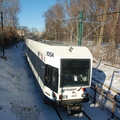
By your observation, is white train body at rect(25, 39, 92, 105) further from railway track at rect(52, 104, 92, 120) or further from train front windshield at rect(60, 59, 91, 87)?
railway track at rect(52, 104, 92, 120)

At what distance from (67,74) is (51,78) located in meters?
0.79

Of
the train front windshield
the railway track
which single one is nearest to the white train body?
the train front windshield

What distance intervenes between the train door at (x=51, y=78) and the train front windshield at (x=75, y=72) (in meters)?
0.29

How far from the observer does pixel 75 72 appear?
274 inches

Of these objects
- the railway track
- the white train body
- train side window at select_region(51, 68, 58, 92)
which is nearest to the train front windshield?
the white train body

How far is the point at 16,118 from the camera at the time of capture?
271 inches

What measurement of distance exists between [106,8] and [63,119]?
73.5 feet

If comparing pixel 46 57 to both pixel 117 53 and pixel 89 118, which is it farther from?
pixel 117 53

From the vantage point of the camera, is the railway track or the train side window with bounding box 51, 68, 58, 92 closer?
the train side window with bounding box 51, 68, 58, 92

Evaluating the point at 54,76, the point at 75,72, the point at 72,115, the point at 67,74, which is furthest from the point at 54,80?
the point at 72,115

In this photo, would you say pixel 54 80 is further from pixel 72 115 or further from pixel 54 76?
pixel 72 115

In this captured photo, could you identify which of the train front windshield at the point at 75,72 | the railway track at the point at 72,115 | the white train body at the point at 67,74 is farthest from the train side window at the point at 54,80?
the railway track at the point at 72,115

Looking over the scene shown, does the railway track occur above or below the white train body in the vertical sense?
below

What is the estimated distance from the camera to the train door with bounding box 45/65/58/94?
671 centimetres
